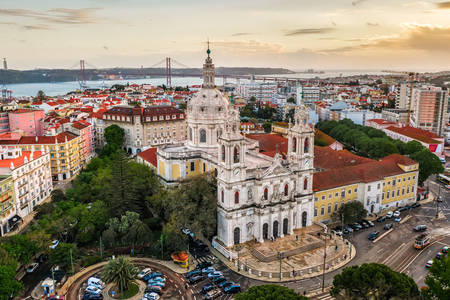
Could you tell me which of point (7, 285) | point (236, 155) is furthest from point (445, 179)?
point (7, 285)

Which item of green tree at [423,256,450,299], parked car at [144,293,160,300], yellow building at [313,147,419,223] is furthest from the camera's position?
yellow building at [313,147,419,223]

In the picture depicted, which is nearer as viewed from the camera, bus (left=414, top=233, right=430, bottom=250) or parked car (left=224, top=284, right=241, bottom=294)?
parked car (left=224, top=284, right=241, bottom=294)

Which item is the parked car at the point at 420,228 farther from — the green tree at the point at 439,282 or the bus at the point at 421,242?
the green tree at the point at 439,282

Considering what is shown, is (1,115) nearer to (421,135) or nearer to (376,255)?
(376,255)

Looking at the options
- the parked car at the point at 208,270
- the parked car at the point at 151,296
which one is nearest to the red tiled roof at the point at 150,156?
the parked car at the point at 208,270

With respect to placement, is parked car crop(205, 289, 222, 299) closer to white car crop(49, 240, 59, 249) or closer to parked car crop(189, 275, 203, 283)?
parked car crop(189, 275, 203, 283)

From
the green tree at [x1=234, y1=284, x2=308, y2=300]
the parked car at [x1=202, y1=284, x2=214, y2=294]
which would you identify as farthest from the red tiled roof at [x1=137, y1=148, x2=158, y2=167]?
the green tree at [x1=234, y1=284, x2=308, y2=300]

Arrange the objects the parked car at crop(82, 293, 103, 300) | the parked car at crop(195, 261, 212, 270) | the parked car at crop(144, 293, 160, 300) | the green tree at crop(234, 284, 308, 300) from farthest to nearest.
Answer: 1. the parked car at crop(195, 261, 212, 270)
2. the parked car at crop(82, 293, 103, 300)
3. the parked car at crop(144, 293, 160, 300)
4. the green tree at crop(234, 284, 308, 300)
